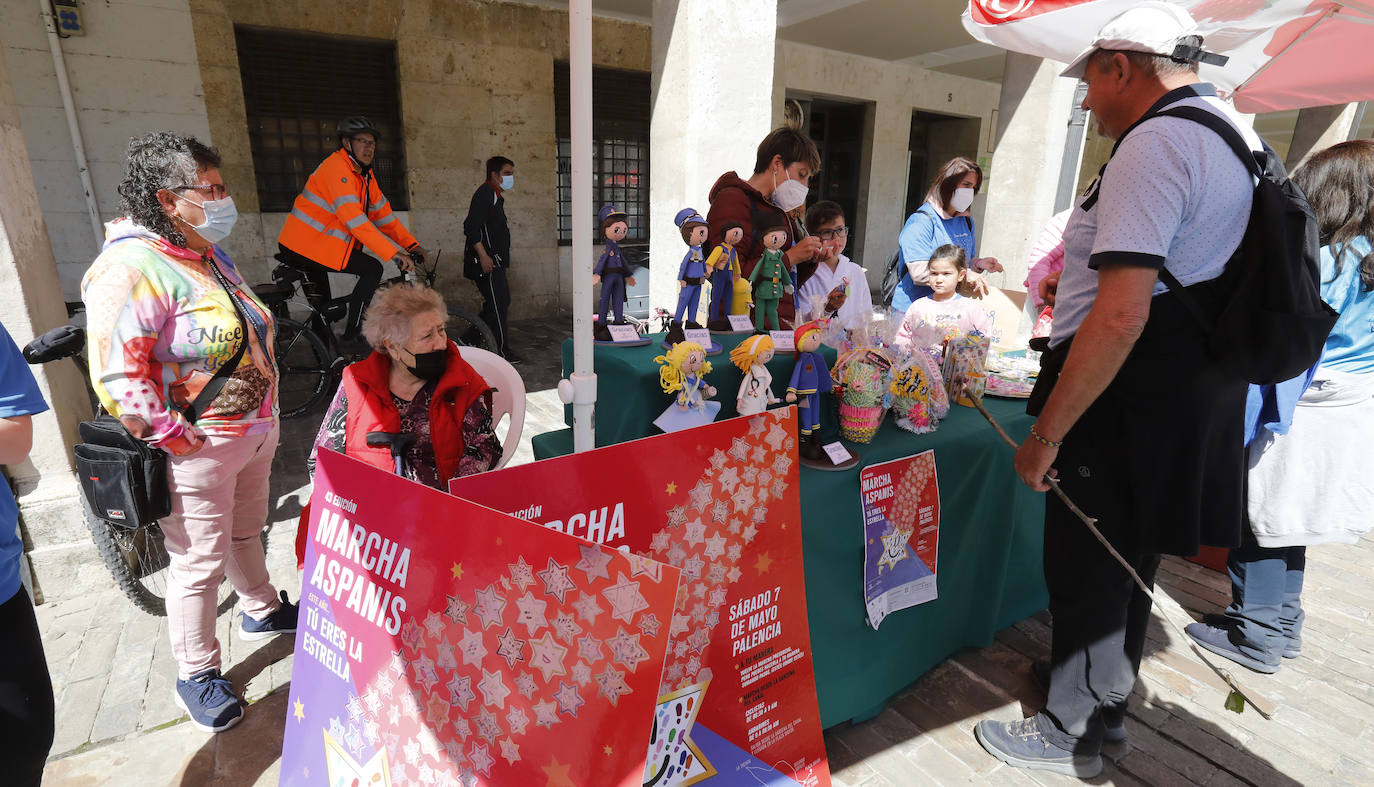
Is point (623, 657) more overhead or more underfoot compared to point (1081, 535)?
more overhead

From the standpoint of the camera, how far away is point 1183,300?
170 cm

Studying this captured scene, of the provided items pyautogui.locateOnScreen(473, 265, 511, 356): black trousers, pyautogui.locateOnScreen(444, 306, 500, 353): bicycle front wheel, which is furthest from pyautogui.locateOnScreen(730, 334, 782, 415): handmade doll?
pyautogui.locateOnScreen(473, 265, 511, 356): black trousers

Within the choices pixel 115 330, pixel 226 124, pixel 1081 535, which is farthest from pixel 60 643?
pixel 226 124

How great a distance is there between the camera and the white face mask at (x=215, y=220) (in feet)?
7.21

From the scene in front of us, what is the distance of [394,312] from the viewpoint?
7.24 ft

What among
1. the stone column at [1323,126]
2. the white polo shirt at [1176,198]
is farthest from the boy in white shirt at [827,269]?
the stone column at [1323,126]

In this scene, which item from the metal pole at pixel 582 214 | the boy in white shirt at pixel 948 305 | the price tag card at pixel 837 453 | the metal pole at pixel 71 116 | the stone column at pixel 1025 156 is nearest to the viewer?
the metal pole at pixel 582 214

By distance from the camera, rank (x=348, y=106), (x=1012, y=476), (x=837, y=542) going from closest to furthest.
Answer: (x=837, y=542) → (x=1012, y=476) → (x=348, y=106)

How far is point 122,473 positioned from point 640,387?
165 cm

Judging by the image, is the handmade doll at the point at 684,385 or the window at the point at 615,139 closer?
the handmade doll at the point at 684,385

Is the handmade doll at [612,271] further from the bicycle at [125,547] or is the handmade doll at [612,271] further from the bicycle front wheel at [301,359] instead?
the bicycle front wheel at [301,359]

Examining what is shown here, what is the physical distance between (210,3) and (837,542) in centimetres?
805

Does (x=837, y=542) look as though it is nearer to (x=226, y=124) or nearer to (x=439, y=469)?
(x=439, y=469)

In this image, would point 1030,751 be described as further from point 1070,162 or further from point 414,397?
point 1070,162
